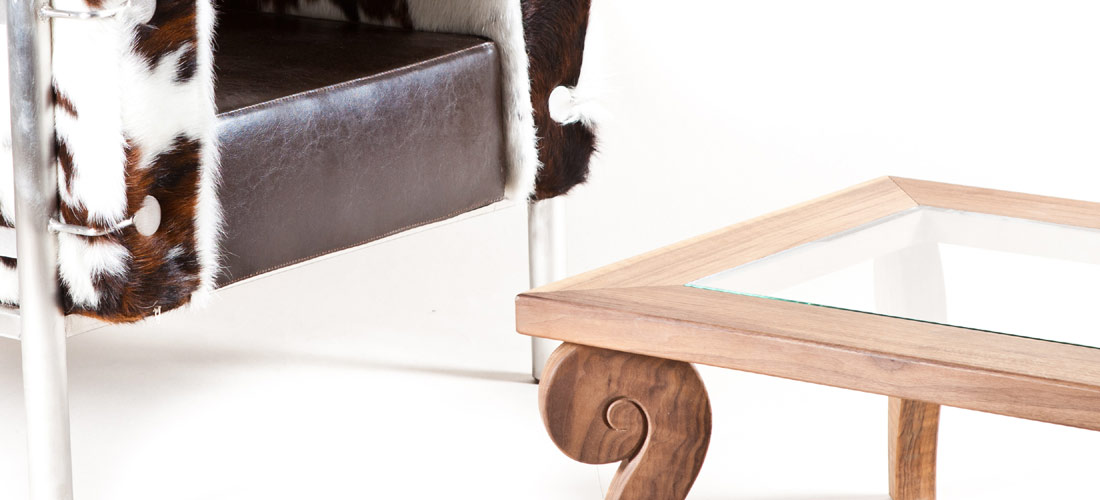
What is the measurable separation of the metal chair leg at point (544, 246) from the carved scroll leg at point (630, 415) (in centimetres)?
61

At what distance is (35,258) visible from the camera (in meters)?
1.31

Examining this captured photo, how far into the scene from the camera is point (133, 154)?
1.28 m

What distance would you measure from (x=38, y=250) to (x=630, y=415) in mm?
552

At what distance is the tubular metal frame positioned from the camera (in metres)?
1.26

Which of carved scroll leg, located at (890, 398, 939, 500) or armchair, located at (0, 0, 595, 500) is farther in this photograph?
carved scroll leg, located at (890, 398, 939, 500)

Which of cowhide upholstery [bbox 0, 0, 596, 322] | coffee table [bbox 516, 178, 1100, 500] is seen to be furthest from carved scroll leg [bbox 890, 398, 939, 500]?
cowhide upholstery [bbox 0, 0, 596, 322]

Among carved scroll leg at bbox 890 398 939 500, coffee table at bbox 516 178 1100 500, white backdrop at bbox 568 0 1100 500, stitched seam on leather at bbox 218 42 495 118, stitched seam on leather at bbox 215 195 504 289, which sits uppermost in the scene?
white backdrop at bbox 568 0 1100 500

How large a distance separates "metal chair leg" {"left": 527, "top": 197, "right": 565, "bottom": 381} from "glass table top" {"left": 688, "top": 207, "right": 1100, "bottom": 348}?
57 centimetres

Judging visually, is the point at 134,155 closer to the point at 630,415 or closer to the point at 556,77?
the point at 630,415

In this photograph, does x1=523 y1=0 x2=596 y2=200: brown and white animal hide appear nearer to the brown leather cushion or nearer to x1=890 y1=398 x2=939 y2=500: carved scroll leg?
the brown leather cushion

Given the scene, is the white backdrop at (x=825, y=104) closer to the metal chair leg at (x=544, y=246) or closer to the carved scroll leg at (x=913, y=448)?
the metal chair leg at (x=544, y=246)

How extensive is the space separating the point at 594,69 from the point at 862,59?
3.84ft

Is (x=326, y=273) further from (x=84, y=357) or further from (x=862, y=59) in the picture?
(x=862, y=59)

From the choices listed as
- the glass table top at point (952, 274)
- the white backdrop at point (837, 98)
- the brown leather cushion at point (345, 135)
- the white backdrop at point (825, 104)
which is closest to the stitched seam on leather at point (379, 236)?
the brown leather cushion at point (345, 135)
